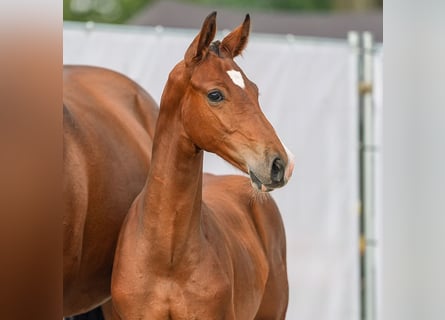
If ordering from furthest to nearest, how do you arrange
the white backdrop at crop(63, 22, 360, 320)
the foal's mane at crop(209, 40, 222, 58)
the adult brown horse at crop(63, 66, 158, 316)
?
the white backdrop at crop(63, 22, 360, 320), the adult brown horse at crop(63, 66, 158, 316), the foal's mane at crop(209, 40, 222, 58)

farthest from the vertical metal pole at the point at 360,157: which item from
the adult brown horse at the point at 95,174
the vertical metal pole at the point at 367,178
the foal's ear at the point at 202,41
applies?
the foal's ear at the point at 202,41

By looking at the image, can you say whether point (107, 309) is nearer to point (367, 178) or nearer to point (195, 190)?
point (195, 190)

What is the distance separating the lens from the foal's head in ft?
5.95

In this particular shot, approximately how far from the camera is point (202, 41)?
1.89 m

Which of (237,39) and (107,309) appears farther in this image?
(107,309)

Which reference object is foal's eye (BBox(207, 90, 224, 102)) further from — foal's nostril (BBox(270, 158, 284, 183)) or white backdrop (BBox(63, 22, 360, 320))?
white backdrop (BBox(63, 22, 360, 320))

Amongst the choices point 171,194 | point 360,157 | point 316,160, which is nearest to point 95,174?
point 171,194

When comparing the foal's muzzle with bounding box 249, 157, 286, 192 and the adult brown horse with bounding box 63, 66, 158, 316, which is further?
the adult brown horse with bounding box 63, 66, 158, 316

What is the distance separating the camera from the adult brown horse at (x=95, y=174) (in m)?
2.19

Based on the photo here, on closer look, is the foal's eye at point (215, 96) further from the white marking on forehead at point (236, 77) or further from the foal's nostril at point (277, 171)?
the foal's nostril at point (277, 171)

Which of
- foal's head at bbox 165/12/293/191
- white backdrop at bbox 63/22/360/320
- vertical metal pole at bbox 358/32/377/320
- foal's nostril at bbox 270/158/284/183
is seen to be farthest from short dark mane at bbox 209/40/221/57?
vertical metal pole at bbox 358/32/377/320

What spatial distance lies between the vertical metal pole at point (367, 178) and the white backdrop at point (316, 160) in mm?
43

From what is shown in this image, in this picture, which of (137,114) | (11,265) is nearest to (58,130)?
(11,265)

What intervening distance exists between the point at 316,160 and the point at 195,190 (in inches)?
98.0
